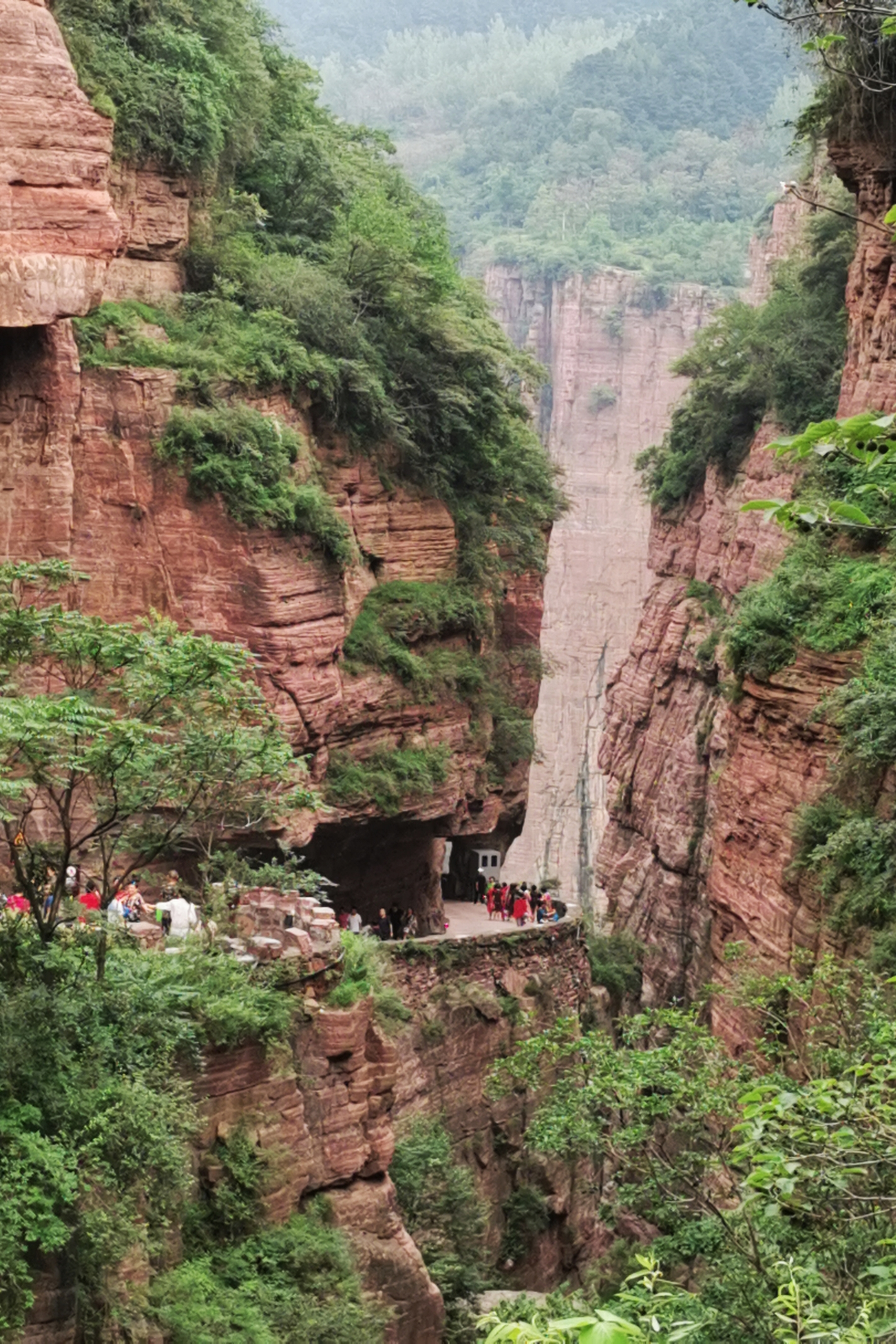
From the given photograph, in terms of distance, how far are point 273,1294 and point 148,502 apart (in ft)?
42.5

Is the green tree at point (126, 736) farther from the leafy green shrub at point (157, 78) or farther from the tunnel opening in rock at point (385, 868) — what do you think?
the tunnel opening in rock at point (385, 868)

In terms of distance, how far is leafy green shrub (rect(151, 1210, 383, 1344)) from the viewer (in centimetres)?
1562

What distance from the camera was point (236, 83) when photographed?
2934 centimetres

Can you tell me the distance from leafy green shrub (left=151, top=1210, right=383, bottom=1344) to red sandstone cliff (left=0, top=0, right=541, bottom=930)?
31.8ft

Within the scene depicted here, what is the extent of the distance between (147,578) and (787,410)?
16.3 meters

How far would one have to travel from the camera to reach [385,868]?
104 ft

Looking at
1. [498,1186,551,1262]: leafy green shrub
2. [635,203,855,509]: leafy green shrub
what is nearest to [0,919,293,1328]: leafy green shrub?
[498,1186,551,1262]: leafy green shrub

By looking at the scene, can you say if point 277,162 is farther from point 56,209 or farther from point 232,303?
point 56,209

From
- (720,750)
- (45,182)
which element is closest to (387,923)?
(720,750)

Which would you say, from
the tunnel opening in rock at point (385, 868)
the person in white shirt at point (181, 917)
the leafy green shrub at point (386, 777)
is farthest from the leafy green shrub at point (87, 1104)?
the tunnel opening in rock at point (385, 868)

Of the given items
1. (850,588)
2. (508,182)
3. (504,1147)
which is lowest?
(504,1147)

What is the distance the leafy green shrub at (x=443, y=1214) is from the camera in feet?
72.5

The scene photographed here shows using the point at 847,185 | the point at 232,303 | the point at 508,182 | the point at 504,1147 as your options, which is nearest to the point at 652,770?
the point at 504,1147

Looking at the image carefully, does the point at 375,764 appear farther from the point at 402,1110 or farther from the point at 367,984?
the point at 367,984
